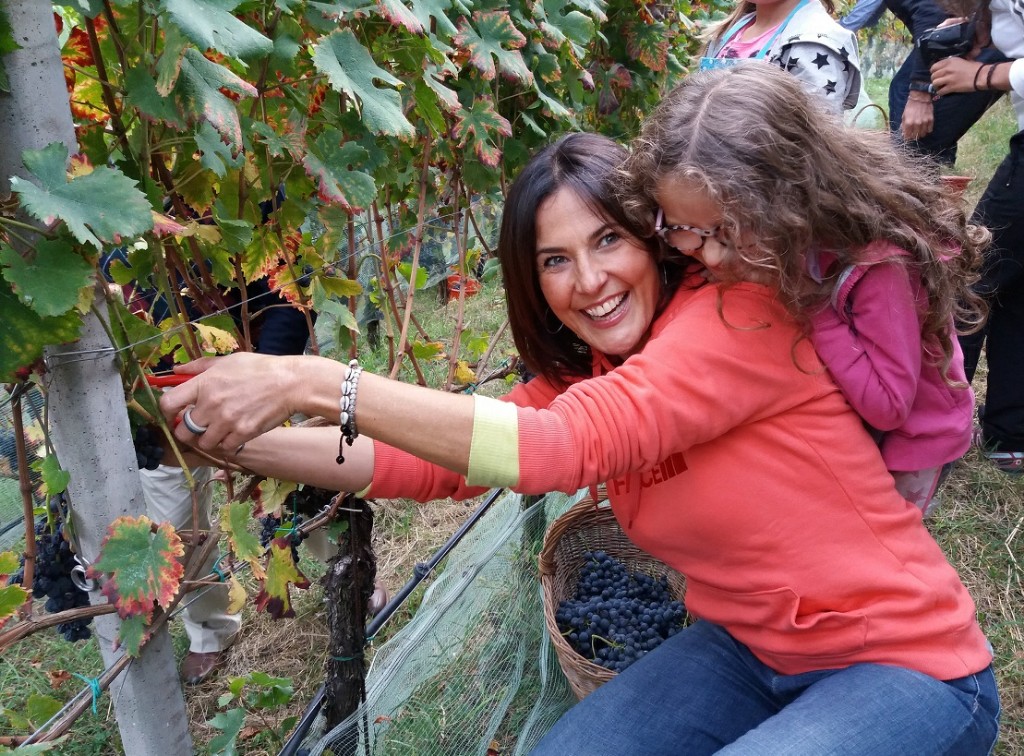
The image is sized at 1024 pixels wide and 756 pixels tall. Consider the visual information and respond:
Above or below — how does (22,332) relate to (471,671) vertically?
above

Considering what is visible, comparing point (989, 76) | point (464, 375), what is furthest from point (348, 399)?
point (989, 76)

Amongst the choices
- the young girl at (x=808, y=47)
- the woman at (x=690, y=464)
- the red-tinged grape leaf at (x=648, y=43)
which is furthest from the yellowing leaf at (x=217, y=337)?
the red-tinged grape leaf at (x=648, y=43)

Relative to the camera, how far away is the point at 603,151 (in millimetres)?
1550

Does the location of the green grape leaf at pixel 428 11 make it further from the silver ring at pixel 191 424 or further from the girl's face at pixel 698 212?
the silver ring at pixel 191 424

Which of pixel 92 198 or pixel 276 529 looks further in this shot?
pixel 276 529

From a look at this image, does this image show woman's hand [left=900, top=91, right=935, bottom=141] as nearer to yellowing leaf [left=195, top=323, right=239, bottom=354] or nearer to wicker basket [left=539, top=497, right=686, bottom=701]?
wicker basket [left=539, top=497, right=686, bottom=701]

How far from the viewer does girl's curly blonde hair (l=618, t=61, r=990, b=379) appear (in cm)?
123

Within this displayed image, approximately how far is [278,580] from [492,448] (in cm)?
43

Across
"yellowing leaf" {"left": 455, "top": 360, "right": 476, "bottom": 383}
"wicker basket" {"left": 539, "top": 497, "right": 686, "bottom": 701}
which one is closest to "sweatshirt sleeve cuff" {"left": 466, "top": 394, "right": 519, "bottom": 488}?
"yellowing leaf" {"left": 455, "top": 360, "right": 476, "bottom": 383}

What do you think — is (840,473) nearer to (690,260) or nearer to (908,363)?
(908,363)

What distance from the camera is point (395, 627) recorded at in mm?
2631

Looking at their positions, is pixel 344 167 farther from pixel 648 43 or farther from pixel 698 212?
pixel 648 43

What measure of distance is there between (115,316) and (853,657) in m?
1.31

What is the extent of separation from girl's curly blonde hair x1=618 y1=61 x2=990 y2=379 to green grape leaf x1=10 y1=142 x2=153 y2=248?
785mm
